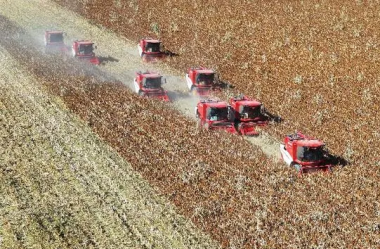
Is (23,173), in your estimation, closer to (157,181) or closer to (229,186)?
(157,181)

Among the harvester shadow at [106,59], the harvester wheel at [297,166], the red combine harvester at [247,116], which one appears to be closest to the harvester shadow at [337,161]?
the harvester wheel at [297,166]

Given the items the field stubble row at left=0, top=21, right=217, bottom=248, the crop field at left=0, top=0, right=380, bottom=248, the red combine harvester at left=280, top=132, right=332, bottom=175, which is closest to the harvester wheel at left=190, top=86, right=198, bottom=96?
the crop field at left=0, top=0, right=380, bottom=248

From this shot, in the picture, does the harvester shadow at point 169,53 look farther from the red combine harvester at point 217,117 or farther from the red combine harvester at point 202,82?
the red combine harvester at point 217,117

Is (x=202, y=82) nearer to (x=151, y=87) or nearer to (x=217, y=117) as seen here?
(x=151, y=87)

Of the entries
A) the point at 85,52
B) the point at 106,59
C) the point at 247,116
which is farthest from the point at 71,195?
the point at 106,59

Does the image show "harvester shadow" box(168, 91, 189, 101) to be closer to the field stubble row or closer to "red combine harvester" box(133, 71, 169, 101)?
"red combine harvester" box(133, 71, 169, 101)

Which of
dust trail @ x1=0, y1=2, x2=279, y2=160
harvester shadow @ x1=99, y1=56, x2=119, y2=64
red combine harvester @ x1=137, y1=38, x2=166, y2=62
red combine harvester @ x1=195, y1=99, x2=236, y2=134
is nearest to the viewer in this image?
red combine harvester @ x1=195, y1=99, x2=236, y2=134
